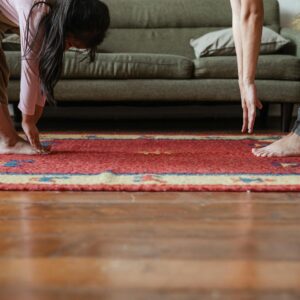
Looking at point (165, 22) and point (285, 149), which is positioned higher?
point (165, 22)

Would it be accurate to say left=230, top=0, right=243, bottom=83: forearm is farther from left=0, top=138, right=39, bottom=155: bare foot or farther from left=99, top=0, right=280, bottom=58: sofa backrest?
left=99, top=0, right=280, bottom=58: sofa backrest

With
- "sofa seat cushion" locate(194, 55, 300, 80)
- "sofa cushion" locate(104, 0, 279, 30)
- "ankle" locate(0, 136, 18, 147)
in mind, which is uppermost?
"sofa cushion" locate(104, 0, 279, 30)

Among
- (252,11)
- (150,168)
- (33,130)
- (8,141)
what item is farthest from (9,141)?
(252,11)

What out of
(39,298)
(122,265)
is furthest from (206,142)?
(39,298)

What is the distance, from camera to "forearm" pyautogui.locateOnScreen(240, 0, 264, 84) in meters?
1.58

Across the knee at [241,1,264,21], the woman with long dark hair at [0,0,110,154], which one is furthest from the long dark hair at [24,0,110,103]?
the knee at [241,1,264,21]

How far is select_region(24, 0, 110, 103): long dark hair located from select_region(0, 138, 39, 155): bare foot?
0.78 ft

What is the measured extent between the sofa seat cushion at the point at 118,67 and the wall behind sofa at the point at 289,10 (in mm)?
1176

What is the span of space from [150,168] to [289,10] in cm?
225

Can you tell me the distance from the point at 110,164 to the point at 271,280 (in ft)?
2.95

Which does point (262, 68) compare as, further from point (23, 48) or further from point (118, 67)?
point (23, 48)

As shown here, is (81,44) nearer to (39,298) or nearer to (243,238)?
(243,238)

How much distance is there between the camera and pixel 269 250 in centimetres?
90

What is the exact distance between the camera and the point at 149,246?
0.92 meters
